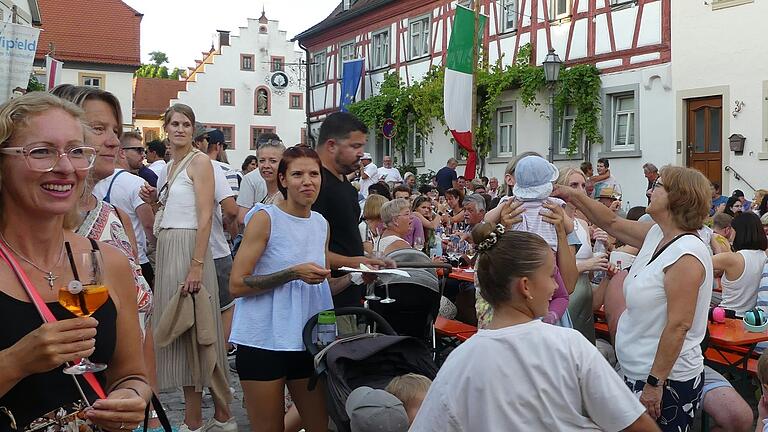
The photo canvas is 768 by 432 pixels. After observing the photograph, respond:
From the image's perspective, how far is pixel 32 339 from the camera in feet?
6.56

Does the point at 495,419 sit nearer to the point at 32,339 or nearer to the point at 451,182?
the point at 32,339

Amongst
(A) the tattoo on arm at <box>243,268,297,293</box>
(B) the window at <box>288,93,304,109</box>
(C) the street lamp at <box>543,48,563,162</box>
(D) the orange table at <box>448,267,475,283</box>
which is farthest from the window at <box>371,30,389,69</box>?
(B) the window at <box>288,93,304,109</box>

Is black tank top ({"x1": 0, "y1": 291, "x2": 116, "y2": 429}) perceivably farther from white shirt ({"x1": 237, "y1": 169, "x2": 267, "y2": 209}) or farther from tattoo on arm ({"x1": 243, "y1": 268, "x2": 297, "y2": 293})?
white shirt ({"x1": 237, "y1": 169, "x2": 267, "y2": 209})

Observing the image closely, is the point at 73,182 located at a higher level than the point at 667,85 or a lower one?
lower

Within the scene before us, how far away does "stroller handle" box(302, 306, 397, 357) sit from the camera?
423 cm

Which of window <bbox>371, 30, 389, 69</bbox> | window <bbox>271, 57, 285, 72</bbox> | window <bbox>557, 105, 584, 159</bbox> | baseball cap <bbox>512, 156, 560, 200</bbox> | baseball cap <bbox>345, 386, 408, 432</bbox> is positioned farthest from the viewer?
window <bbox>271, 57, 285, 72</bbox>

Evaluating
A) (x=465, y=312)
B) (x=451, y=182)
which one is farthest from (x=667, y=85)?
(x=465, y=312)


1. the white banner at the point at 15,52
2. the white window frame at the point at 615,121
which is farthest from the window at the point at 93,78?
the white banner at the point at 15,52

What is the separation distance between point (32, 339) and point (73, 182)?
49 cm

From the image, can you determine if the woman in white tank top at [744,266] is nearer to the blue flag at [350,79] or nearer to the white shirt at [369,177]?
the white shirt at [369,177]

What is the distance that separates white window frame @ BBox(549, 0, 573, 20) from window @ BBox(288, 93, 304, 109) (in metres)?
40.5

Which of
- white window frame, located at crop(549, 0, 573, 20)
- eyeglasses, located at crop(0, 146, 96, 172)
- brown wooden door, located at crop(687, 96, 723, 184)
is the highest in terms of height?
white window frame, located at crop(549, 0, 573, 20)

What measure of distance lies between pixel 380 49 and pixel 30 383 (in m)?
30.9

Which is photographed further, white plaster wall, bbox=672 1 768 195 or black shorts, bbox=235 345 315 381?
white plaster wall, bbox=672 1 768 195
